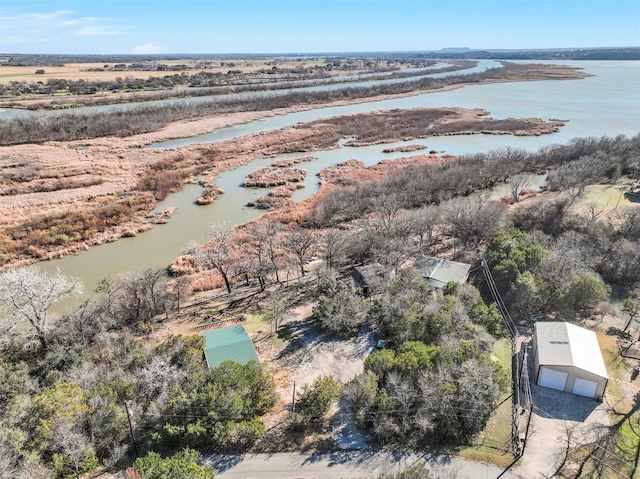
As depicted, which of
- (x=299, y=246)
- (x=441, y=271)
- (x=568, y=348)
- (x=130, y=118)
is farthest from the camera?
(x=130, y=118)

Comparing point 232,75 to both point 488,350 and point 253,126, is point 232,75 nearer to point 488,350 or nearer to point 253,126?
point 253,126

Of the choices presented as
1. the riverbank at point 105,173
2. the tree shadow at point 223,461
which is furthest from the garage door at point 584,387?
the riverbank at point 105,173

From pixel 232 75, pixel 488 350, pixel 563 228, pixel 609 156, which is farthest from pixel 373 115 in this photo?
pixel 232 75

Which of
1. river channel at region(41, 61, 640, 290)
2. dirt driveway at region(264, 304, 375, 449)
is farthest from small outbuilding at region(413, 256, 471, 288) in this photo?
river channel at region(41, 61, 640, 290)

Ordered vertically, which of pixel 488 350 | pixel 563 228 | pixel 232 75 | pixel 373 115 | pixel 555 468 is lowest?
pixel 555 468

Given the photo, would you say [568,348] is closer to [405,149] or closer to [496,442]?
[496,442]

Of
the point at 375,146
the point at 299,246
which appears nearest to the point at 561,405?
the point at 299,246

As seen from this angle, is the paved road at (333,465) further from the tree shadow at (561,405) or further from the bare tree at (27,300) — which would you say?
the bare tree at (27,300)
